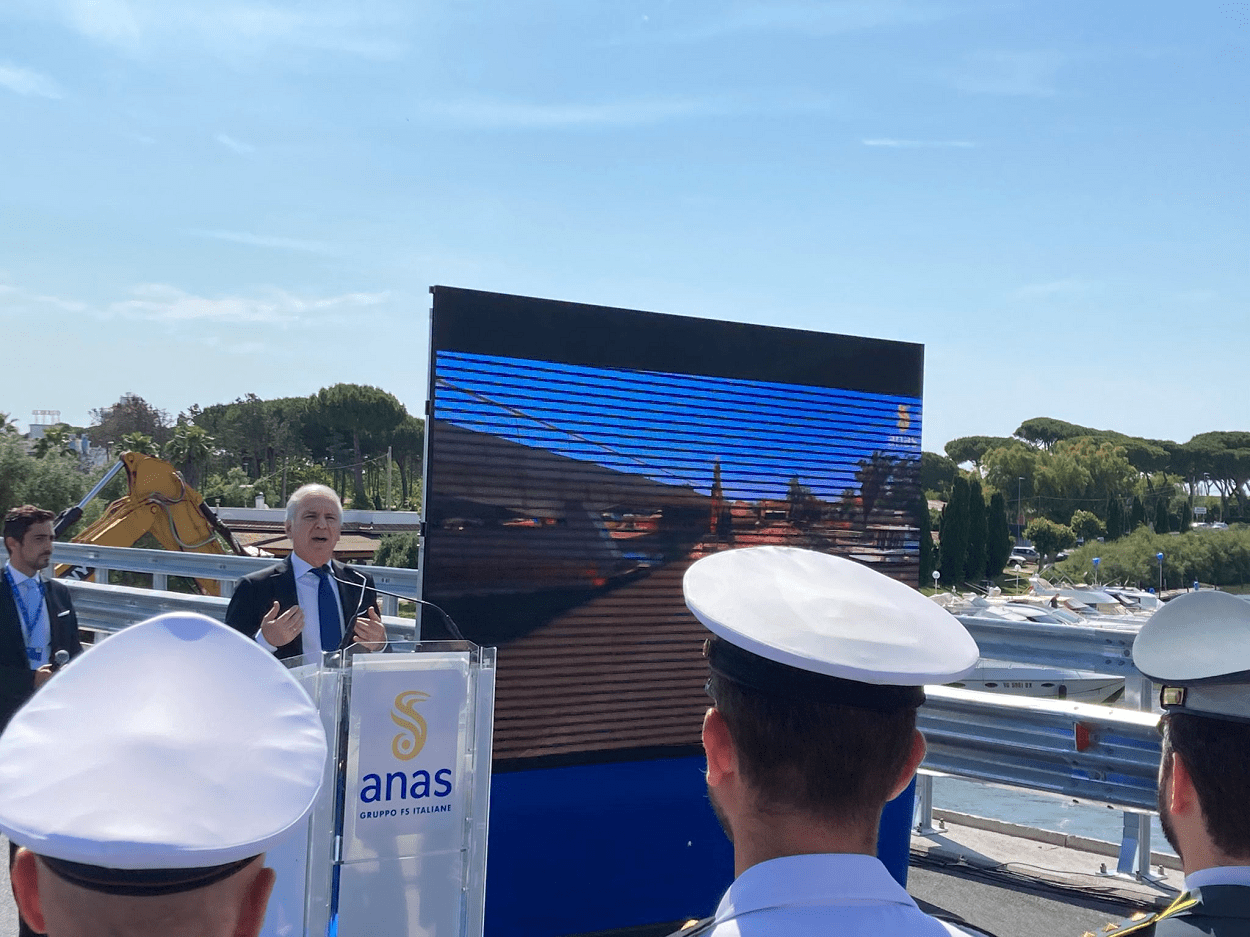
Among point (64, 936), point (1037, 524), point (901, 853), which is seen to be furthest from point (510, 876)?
point (1037, 524)

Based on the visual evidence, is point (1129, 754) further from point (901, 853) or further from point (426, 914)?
point (426, 914)

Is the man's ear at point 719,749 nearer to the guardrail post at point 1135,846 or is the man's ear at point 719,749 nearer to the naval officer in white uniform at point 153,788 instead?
the naval officer in white uniform at point 153,788

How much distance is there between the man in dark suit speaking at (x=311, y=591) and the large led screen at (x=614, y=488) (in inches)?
19.8

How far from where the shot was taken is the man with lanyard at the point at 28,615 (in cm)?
491

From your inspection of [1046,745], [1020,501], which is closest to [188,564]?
[1046,745]

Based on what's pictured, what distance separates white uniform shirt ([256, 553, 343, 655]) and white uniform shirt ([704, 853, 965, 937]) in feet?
10.6

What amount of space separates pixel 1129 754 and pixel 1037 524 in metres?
92.8

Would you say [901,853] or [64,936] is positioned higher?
[64,936]

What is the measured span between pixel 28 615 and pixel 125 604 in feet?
9.05

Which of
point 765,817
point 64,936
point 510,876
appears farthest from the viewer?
point 510,876

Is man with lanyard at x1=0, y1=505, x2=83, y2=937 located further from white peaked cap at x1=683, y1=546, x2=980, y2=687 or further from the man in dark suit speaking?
white peaked cap at x1=683, y1=546, x2=980, y2=687

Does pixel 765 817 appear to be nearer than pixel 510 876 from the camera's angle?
Yes

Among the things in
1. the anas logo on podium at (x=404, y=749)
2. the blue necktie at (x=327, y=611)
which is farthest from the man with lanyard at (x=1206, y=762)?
the blue necktie at (x=327, y=611)

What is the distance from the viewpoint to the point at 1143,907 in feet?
15.4
